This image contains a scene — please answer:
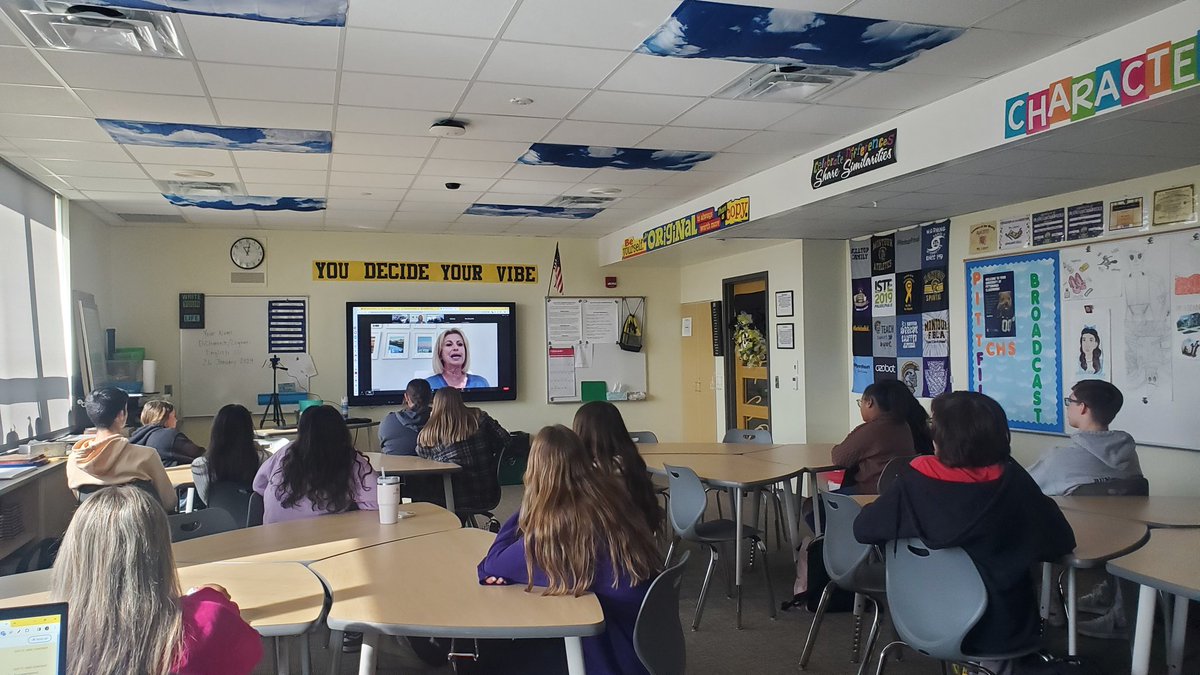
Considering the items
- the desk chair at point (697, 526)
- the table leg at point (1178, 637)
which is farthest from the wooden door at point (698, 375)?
the table leg at point (1178, 637)

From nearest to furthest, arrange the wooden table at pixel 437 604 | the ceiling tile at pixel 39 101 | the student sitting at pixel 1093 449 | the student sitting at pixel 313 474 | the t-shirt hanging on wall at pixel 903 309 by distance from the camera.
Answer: the wooden table at pixel 437 604 → the student sitting at pixel 313 474 → the student sitting at pixel 1093 449 → the ceiling tile at pixel 39 101 → the t-shirt hanging on wall at pixel 903 309

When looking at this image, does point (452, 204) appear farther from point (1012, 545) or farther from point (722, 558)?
point (1012, 545)

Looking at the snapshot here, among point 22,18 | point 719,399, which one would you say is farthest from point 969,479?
point 719,399

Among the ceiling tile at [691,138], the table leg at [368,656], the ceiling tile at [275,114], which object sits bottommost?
the table leg at [368,656]

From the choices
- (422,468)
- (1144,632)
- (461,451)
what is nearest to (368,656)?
(1144,632)

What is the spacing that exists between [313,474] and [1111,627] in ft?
12.4

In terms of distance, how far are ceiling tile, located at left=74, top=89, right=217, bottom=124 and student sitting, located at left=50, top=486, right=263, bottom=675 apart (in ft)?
10.4

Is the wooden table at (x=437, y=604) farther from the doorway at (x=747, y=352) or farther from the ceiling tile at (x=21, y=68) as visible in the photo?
the doorway at (x=747, y=352)

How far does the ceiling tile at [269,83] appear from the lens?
3.81 meters

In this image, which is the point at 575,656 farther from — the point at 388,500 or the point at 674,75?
the point at 674,75

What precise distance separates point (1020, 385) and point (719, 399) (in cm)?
389

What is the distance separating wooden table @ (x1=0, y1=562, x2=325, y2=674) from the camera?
2.22 metres

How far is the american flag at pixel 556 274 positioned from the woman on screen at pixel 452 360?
3.85 ft

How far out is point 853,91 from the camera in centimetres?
417
